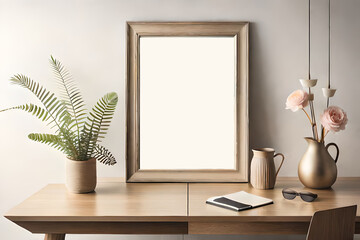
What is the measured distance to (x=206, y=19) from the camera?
224 centimetres

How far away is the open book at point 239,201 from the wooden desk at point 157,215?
0.10 feet

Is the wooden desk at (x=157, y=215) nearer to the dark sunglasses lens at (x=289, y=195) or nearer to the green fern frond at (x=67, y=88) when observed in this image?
the dark sunglasses lens at (x=289, y=195)

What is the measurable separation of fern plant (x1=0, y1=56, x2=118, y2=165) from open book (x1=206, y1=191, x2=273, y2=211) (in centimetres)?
63

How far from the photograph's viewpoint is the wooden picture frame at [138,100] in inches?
87.2

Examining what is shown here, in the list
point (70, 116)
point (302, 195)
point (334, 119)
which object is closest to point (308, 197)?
point (302, 195)

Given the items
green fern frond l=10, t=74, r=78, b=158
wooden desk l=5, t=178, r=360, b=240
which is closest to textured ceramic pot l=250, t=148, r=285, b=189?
wooden desk l=5, t=178, r=360, b=240

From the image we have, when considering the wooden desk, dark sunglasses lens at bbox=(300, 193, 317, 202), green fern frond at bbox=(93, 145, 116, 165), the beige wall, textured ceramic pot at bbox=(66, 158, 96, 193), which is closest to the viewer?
the wooden desk

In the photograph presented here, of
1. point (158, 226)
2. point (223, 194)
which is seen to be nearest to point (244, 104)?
point (223, 194)

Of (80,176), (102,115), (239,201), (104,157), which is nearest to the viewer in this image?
(239,201)

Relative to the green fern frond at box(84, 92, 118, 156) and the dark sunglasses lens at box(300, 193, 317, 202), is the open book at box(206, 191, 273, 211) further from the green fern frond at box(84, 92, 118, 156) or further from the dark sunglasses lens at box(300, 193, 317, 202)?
the green fern frond at box(84, 92, 118, 156)

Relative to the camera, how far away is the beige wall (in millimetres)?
2246

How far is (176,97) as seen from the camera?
2264mm

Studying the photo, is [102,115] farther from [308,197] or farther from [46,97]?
[308,197]

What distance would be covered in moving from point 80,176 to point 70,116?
347 millimetres
